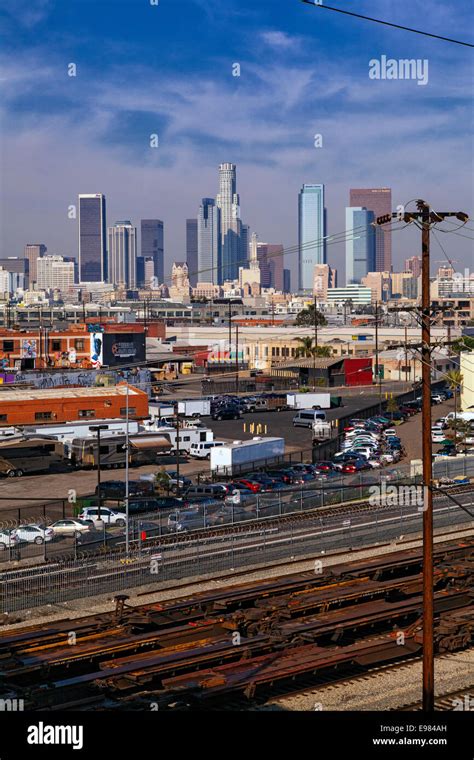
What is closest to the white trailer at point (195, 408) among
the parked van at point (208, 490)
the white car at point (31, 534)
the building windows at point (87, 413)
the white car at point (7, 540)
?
the building windows at point (87, 413)

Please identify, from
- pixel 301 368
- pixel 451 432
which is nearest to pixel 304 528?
pixel 451 432

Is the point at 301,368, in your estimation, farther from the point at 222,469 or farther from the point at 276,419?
the point at 222,469

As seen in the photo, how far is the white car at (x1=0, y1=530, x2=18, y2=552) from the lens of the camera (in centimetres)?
2167

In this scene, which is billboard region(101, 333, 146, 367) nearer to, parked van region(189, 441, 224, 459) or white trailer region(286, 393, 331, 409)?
white trailer region(286, 393, 331, 409)

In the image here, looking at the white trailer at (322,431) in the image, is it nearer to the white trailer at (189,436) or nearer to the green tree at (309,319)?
the white trailer at (189,436)

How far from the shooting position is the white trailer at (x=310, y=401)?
173 ft

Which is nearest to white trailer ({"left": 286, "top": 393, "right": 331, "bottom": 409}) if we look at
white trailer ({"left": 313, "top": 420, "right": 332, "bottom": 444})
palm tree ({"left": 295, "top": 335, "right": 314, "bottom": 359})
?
white trailer ({"left": 313, "top": 420, "right": 332, "bottom": 444})

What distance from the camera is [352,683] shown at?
1421 cm

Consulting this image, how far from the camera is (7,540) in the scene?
22.0 metres

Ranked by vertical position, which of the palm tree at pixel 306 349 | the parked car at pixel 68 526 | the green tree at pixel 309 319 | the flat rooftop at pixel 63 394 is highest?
the green tree at pixel 309 319

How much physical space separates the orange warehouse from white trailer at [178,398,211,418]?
3.88 metres

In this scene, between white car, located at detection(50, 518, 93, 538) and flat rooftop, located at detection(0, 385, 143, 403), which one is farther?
flat rooftop, located at detection(0, 385, 143, 403)

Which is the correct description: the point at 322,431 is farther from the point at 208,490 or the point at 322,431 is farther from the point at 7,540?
the point at 7,540

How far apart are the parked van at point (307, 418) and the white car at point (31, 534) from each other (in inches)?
930
